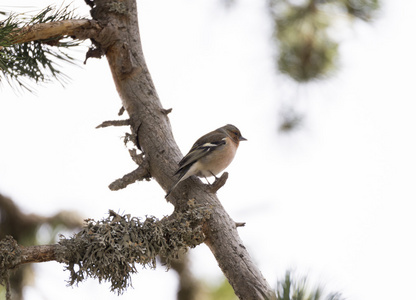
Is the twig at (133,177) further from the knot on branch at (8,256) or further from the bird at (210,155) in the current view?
the knot on branch at (8,256)

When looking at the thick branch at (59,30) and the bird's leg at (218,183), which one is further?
the bird's leg at (218,183)

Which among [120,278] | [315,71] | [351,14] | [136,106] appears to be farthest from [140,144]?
[351,14]

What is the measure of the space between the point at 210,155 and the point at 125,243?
179 centimetres

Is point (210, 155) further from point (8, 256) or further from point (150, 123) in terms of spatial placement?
point (8, 256)

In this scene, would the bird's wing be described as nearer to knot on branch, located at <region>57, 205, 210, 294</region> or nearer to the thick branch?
knot on branch, located at <region>57, 205, 210, 294</region>

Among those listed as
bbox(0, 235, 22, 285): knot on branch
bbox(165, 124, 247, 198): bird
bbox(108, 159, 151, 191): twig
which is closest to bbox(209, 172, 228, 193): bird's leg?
bbox(165, 124, 247, 198): bird

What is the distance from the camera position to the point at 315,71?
464cm

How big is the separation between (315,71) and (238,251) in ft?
6.22

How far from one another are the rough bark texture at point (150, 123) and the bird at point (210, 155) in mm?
84

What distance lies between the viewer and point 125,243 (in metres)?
3.54

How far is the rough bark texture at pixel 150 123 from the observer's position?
3.80 metres

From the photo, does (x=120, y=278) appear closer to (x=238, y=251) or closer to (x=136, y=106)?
(x=238, y=251)

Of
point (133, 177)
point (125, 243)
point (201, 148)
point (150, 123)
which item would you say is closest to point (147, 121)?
point (150, 123)

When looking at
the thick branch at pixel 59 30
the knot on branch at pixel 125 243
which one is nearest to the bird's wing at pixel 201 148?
the knot on branch at pixel 125 243
